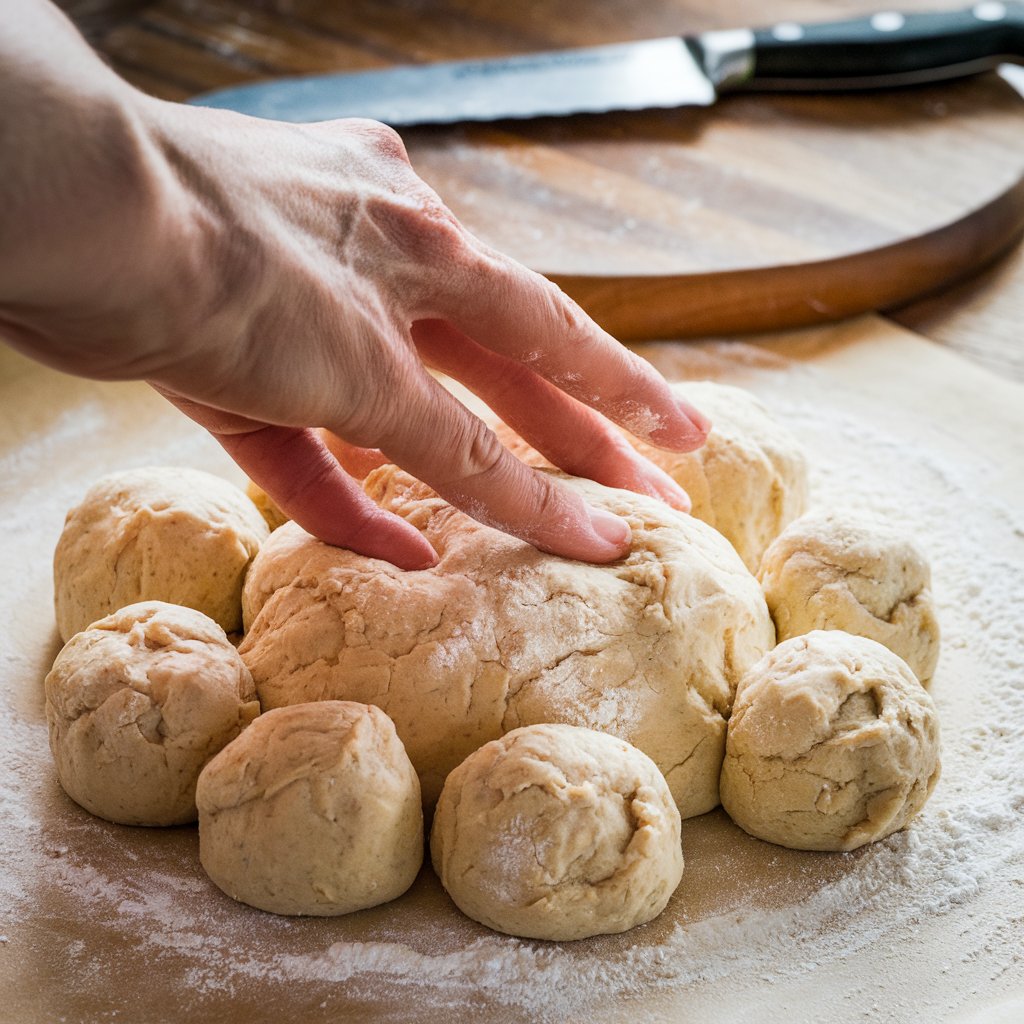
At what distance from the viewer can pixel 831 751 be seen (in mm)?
1547

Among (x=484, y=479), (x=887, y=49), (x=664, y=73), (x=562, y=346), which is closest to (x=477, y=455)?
(x=484, y=479)

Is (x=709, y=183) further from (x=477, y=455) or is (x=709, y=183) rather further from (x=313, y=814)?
(x=313, y=814)

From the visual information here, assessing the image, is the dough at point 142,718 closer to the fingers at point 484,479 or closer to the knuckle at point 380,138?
the fingers at point 484,479

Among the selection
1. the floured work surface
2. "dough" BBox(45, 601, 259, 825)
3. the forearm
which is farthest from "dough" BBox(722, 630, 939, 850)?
the forearm

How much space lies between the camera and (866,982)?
4.75 feet

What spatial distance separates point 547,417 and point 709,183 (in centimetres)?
151

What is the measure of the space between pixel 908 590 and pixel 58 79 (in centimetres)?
140

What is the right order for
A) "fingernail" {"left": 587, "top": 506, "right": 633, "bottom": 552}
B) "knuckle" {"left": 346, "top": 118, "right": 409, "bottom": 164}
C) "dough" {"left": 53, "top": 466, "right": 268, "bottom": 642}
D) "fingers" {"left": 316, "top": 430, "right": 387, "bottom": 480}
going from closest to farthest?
"knuckle" {"left": 346, "top": 118, "right": 409, "bottom": 164}, "fingernail" {"left": 587, "top": 506, "right": 633, "bottom": 552}, "dough" {"left": 53, "top": 466, "right": 268, "bottom": 642}, "fingers" {"left": 316, "top": 430, "right": 387, "bottom": 480}

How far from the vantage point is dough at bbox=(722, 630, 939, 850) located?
5.08ft

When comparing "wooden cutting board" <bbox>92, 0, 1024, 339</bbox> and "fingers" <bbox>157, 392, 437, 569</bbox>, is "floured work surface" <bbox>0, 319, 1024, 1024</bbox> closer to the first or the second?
"fingers" <bbox>157, 392, 437, 569</bbox>

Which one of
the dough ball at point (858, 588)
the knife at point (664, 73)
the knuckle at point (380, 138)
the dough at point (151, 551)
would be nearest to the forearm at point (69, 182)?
the knuckle at point (380, 138)

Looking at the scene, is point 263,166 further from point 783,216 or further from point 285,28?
point 285,28

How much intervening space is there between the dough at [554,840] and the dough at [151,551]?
597 millimetres

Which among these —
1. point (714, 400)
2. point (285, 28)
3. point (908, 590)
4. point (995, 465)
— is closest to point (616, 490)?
point (714, 400)
